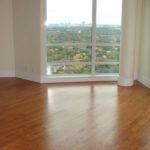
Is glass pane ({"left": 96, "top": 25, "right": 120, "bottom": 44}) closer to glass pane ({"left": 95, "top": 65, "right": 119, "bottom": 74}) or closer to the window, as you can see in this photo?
the window

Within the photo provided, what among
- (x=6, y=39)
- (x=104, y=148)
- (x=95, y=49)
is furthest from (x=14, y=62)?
(x=104, y=148)

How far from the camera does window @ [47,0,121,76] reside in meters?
6.25

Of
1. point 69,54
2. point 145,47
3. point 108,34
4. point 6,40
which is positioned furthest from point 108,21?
point 6,40

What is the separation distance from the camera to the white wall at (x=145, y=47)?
6020mm

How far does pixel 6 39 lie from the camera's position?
6641 millimetres

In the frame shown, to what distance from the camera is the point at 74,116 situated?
418cm

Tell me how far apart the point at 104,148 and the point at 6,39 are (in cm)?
435

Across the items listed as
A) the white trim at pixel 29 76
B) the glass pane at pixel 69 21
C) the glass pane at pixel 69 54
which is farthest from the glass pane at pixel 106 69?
the white trim at pixel 29 76

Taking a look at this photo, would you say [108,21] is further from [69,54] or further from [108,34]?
[69,54]

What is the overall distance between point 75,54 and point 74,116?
2516mm

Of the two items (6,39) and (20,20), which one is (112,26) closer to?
(20,20)

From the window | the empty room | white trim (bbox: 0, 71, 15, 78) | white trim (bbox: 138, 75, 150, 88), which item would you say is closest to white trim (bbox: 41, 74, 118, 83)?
the empty room

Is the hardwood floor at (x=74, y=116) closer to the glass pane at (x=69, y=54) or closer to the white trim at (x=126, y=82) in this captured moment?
the white trim at (x=126, y=82)

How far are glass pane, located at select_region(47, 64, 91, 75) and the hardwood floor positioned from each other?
0.43 meters
